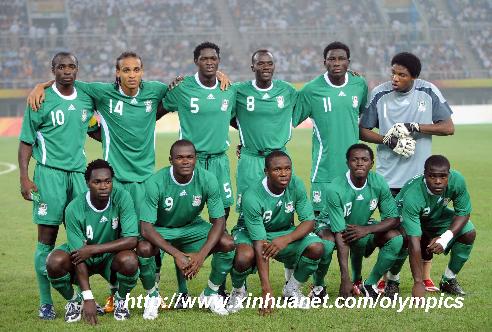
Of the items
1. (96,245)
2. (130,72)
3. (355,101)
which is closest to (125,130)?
(130,72)

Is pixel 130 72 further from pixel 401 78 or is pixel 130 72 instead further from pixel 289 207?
pixel 401 78

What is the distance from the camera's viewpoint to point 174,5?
137ft

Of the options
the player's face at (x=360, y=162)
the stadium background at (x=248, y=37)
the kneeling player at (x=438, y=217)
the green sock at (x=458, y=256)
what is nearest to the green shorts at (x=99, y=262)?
the player's face at (x=360, y=162)

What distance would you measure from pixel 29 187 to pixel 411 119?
326 cm

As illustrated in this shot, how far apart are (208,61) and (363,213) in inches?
72.5

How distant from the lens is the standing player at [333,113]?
24.2ft

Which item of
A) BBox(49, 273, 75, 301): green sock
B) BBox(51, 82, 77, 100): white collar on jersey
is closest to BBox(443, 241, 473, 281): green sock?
BBox(49, 273, 75, 301): green sock

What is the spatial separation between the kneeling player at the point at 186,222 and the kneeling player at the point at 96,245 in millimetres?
175

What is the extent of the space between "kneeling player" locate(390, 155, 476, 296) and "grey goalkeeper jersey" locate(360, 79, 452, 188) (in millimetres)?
319

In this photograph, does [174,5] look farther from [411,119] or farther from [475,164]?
[411,119]

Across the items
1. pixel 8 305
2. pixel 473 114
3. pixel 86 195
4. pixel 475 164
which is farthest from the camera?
pixel 473 114

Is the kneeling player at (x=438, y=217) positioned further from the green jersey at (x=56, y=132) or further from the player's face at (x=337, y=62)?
the green jersey at (x=56, y=132)

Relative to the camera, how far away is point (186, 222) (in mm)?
6660

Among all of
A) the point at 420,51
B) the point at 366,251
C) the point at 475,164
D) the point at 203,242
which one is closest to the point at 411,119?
the point at 366,251
